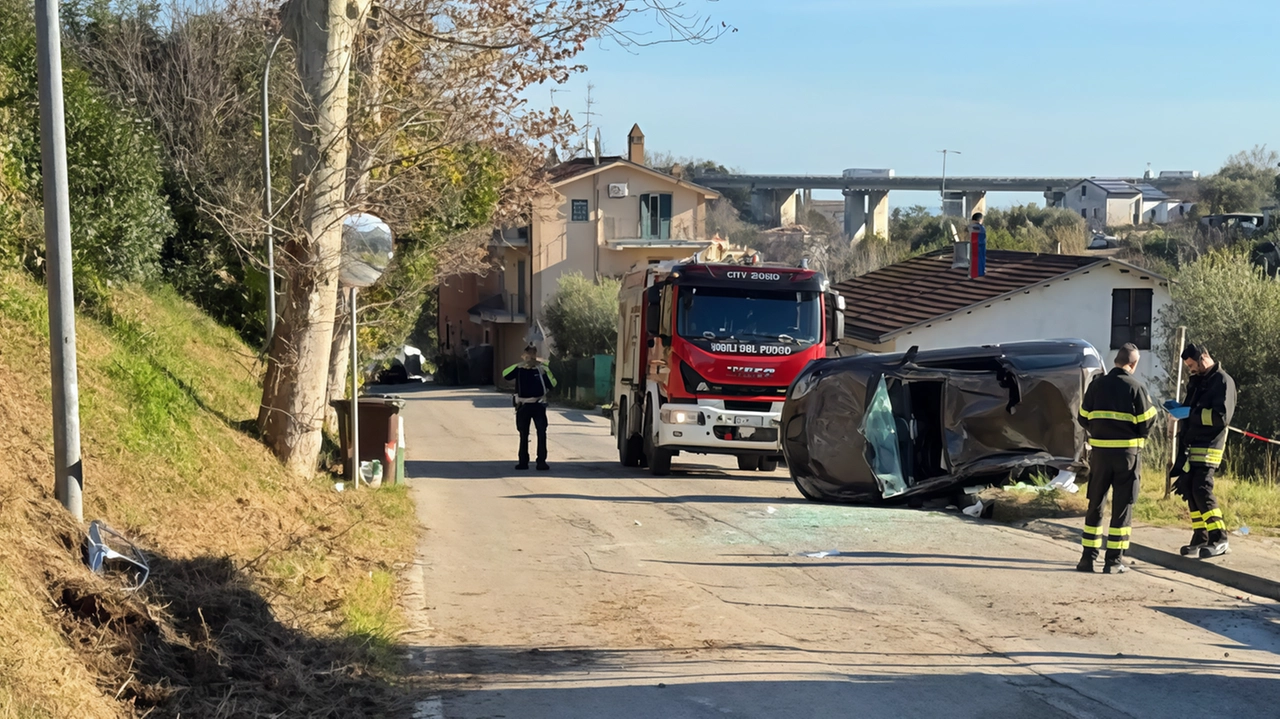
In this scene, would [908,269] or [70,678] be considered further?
[908,269]

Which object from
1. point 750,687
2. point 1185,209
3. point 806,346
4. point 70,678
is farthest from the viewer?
point 1185,209

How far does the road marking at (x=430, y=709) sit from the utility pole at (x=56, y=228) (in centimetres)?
225

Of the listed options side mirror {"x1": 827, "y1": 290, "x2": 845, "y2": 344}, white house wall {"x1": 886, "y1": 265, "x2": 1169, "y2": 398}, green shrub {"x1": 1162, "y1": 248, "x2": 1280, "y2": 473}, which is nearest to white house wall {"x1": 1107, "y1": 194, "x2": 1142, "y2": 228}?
white house wall {"x1": 886, "y1": 265, "x2": 1169, "y2": 398}

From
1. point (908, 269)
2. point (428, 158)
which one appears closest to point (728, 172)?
point (908, 269)

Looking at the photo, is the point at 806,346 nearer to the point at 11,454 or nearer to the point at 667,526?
the point at 667,526

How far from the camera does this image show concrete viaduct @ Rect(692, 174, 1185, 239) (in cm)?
8631

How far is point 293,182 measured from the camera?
12336 mm

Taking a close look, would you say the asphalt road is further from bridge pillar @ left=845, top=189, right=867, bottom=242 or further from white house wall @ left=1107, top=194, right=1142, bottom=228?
white house wall @ left=1107, top=194, right=1142, bottom=228

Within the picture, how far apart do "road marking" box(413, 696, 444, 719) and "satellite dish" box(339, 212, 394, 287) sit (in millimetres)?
6843

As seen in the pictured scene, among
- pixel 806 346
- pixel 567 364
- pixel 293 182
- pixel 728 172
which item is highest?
pixel 728 172

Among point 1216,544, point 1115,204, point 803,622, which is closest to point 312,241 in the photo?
point 803,622

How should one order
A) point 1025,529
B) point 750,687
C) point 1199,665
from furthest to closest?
point 1025,529 < point 1199,665 < point 750,687

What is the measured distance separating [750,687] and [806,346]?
11.1m

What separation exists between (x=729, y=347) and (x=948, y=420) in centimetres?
399
